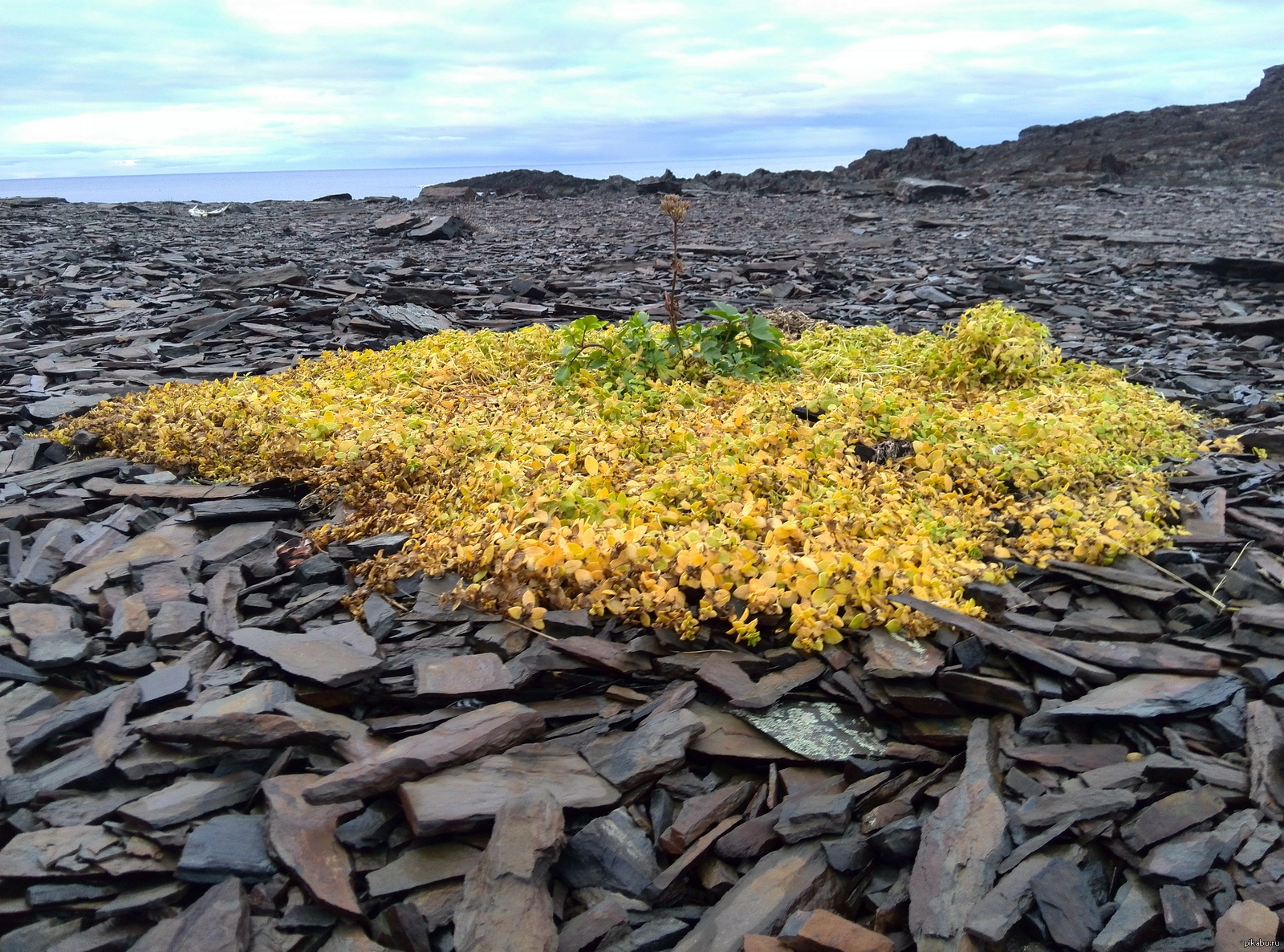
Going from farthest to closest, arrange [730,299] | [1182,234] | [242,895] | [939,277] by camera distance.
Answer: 1. [1182,234]
2. [939,277]
3. [730,299]
4. [242,895]

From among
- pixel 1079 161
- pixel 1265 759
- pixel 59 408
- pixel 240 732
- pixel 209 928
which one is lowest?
pixel 209 928

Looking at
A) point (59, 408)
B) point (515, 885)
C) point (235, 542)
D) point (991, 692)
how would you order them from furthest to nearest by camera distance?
point (59, 408) < point (235, 542) < point (991, 692) < point (515, 885)

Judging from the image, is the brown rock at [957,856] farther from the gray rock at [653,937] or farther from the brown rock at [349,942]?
the brown rock at [349,942]

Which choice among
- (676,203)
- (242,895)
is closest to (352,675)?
(242,895)

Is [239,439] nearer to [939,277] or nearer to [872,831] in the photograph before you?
[872,831]

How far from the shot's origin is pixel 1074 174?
2511 cm

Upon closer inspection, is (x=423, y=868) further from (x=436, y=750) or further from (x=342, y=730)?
(x=342, y=730)

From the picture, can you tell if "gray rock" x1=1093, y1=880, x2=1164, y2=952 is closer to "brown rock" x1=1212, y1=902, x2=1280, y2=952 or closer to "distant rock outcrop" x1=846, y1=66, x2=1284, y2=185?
"brown rock" x1=1212, y1=902, x2=1280, y2=952

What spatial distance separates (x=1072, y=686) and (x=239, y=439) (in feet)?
14.7

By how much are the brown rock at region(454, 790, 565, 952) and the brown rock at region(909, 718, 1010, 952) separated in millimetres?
948

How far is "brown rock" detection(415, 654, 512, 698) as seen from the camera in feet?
10.2

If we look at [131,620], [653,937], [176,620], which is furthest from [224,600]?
[653,937]

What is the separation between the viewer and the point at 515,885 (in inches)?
93.7

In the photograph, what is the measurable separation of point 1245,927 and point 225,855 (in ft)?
8.57
